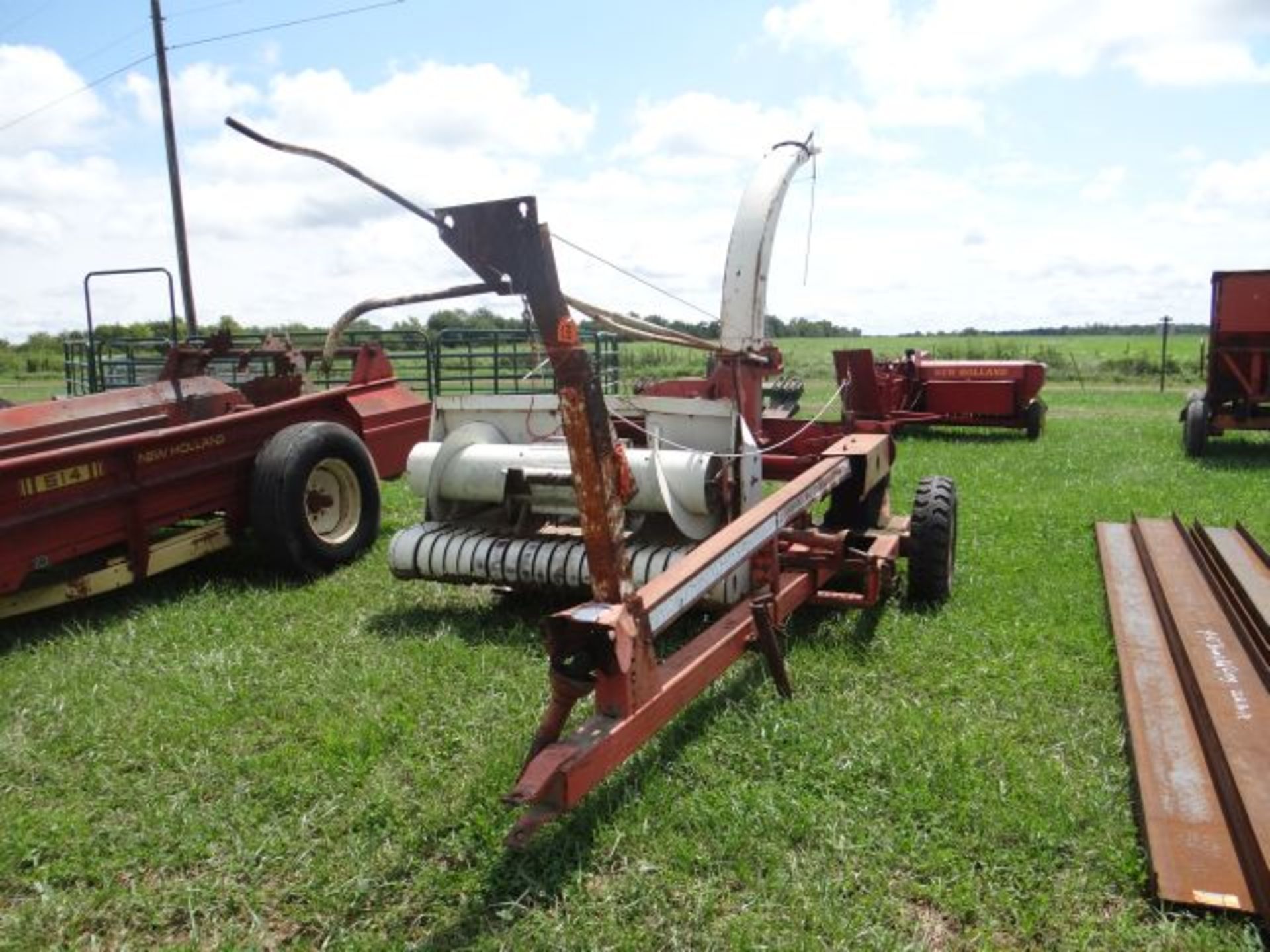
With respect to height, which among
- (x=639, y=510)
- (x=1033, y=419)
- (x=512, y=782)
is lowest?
(x=512, y=782)

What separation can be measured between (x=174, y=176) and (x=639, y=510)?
484 inches

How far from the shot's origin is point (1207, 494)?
888 cm

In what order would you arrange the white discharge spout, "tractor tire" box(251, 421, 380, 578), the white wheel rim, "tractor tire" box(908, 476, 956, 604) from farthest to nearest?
1. the white wheel rim
2. "tractor tire" box(251, 421, 380, 578)
3. the white discharge spout
4. "tractor tire" box(908, 476, 956, 604)

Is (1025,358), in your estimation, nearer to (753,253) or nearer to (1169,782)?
(753,253)

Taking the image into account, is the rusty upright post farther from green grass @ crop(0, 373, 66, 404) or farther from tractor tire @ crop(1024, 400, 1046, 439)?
Result: green grass @ crop(0, 373, 66, 404)

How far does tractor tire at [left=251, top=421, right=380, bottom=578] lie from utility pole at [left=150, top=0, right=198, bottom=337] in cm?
924

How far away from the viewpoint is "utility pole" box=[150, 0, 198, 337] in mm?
14195

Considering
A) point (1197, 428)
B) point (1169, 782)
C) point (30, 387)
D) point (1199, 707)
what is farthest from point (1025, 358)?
point (1169, 782)

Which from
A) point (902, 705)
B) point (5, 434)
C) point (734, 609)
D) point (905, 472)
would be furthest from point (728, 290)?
point (905, 472)

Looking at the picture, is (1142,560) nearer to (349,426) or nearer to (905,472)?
(905,472)

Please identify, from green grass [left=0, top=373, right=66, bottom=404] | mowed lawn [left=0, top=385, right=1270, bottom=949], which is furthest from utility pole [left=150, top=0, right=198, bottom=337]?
mowed lawn [left=0, top=385, right=1270, bottom=949]

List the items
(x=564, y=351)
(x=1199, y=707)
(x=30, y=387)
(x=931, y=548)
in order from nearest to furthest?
(x=564, y=351)
(x=1199, y=707)
(x=931, y=548)
(x=30, y=387)

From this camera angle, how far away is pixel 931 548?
531 cm

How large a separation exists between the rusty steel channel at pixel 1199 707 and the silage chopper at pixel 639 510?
1.11 metres
